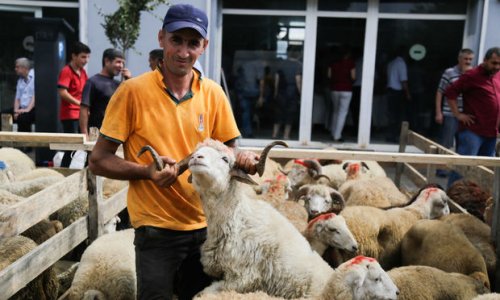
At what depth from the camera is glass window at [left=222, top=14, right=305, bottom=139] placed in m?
11.8

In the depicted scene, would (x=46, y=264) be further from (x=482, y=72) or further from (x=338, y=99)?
(x=338, y=99)

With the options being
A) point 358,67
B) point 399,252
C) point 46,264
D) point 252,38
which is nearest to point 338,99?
point 358,67

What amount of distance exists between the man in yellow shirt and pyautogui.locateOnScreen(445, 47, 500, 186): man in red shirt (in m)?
4.96

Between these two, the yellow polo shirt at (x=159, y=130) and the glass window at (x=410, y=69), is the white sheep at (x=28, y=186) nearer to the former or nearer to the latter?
the yellow polo shirt at (x=159, y=130)

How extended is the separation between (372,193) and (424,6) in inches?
273

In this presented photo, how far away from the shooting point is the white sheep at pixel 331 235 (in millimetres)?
4375

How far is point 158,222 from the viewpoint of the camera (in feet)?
9.02

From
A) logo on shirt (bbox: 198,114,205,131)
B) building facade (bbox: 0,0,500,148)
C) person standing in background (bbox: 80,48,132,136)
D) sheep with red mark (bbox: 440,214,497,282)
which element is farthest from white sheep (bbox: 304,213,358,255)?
building facade (bbox: 0,0,500,148)

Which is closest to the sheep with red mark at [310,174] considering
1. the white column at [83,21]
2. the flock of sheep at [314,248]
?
the flock of sheep at [314,248]

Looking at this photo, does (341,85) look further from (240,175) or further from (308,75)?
(240,175)

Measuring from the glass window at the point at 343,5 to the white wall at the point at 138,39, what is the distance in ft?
8.00

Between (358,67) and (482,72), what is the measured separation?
512 centimetres

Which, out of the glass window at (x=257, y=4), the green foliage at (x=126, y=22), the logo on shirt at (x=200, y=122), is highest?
the glass window at (x=257, y=4)

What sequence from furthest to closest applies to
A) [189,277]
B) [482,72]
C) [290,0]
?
[290,0] < [482,72] < [189,277]
